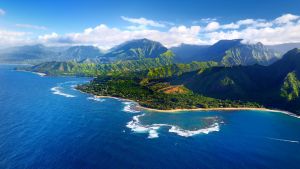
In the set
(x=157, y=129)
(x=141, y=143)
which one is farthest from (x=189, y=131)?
(x=141, y=143)

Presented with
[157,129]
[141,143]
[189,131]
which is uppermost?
[157,129]

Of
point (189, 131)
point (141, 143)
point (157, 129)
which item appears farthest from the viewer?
point (157, 129)

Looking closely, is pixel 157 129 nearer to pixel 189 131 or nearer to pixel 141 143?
pixel 189 131

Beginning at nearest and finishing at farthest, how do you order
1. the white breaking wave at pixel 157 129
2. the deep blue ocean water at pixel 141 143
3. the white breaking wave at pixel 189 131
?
the deep blue ocean water at pixel 141 143, the white breaking wave at pixel 157 129, the white breaking wave at pixel 189 131

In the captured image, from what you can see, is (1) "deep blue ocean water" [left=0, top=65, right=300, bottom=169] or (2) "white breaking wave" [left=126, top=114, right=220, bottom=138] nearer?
(1) "deep blue ocean water" [left=0, top=65, right=300, bottom=169]

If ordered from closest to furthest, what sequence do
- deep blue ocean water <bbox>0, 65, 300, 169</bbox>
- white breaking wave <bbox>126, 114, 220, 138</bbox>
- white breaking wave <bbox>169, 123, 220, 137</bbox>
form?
deep blue ocean water <bbox>0, 65, 300, 169</bbox>, white breaking wave <bbox>126, 114, 220, 138</bbox>, white breaking wave <bbox>169, 123, 220, 137</bbox>

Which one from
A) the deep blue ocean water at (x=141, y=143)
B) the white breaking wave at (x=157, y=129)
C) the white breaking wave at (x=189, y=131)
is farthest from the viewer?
the white breaking wave at (x=189, y=131)

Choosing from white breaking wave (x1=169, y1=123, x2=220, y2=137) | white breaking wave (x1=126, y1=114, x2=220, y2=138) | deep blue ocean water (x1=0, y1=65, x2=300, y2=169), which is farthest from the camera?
white breaking wave (x1=169, y1=123, x2=220, y2=137)

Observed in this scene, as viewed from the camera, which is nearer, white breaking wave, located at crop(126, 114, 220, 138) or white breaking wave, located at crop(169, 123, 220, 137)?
white breaking wave, located at crop(126, 114, 220, 138)

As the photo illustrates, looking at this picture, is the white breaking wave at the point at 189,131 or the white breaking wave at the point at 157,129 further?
the white breaking wave at the point at 189,131
